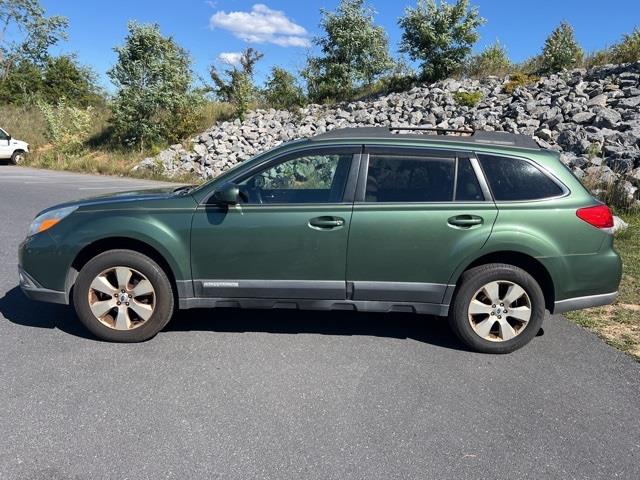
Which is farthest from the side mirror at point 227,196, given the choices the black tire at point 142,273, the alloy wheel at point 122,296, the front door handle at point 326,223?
the alloy wheel at point 122,296

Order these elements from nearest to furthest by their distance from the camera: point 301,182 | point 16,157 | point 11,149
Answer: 1. point 301,182
2. point 11,149
3. point 16,157

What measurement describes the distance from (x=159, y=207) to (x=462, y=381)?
273 centimetres

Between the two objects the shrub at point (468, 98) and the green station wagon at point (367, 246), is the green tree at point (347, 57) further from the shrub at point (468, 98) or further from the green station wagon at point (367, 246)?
the green station wagon at point (367, 246)

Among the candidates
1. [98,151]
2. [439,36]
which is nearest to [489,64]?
[439,36]

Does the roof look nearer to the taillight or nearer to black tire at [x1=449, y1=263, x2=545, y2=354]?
the taillight

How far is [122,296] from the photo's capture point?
13.7 feet

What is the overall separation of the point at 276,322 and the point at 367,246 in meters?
1.28

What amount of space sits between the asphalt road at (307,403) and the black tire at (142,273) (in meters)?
0.13

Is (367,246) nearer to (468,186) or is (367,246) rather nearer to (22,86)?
(468,186)

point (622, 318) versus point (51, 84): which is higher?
point (51, 84)

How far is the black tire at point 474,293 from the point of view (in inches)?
161

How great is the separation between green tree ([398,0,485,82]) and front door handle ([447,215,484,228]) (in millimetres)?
17945

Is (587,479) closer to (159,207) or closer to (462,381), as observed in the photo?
(462,381)

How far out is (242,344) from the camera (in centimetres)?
425
